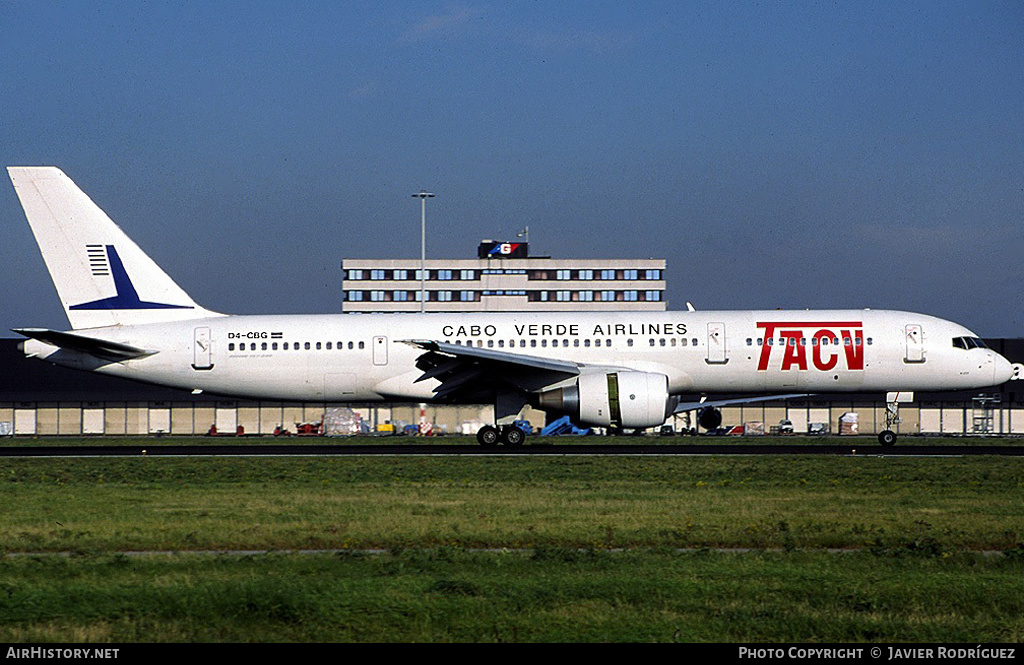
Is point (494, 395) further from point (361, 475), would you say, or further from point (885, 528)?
point (885, 528)

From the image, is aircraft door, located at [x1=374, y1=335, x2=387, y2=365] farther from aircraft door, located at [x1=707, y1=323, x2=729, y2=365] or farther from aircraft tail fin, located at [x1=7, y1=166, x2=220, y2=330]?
aircraft door, located at [x1=707, y1=323, x2=729, y2=365]

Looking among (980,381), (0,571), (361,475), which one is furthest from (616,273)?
(0,571)

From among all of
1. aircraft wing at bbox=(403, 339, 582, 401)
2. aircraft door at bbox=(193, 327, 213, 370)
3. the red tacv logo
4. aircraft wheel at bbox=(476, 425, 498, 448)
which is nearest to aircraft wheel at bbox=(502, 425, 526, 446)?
aircraft wheel at bbox=(476, 425, 498, 448)

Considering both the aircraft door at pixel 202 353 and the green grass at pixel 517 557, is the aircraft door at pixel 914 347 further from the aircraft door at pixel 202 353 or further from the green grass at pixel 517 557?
the aircraft door at pixel 202 353

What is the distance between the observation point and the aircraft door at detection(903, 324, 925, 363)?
36531mm

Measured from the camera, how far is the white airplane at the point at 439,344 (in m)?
36.3

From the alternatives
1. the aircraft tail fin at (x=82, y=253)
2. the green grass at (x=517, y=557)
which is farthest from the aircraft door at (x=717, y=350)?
the aircraft tail fin at (x=82, y=253)

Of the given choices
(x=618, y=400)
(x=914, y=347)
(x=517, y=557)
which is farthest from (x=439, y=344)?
(x=517, y=557)

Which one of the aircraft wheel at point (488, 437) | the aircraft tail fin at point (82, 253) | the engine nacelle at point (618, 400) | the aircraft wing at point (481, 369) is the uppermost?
the aircraft tail fin at point (82, 253)

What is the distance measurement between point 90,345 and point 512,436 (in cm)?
1379

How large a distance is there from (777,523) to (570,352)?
68.8ft

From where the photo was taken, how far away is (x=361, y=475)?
83.8ft

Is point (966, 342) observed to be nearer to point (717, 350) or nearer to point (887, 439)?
point (887, 439)

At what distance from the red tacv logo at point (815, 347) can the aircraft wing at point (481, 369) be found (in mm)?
6285
